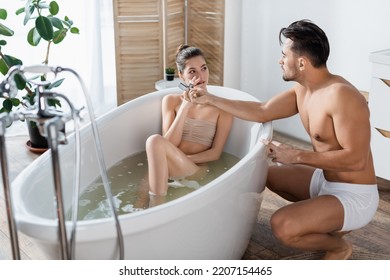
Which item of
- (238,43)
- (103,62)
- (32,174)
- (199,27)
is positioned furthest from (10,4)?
(32,174)

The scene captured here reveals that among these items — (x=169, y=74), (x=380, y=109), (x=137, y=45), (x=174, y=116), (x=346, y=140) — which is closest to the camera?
(x=346, y=140)

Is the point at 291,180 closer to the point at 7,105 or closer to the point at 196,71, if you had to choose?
the point at 196,71

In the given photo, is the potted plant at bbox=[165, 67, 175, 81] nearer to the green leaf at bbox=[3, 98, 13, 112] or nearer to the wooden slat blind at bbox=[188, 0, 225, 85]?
the wooden slat blind at bbox=[188, 0, 225, 85]

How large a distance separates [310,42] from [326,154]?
0.46m

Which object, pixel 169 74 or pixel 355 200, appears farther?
pixel 169 74

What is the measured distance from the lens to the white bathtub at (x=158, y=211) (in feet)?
6.42

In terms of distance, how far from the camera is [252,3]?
14.0ft

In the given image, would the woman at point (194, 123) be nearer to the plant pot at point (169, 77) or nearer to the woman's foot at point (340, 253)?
the woman's foot at point (340, 253)

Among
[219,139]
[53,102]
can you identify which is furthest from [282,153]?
[53,102]

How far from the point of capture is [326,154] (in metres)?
2.46

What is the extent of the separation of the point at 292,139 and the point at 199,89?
4.68 ft

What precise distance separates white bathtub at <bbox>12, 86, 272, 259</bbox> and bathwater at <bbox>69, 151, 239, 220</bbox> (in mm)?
61

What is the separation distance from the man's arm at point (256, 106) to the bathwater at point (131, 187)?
0.31m
